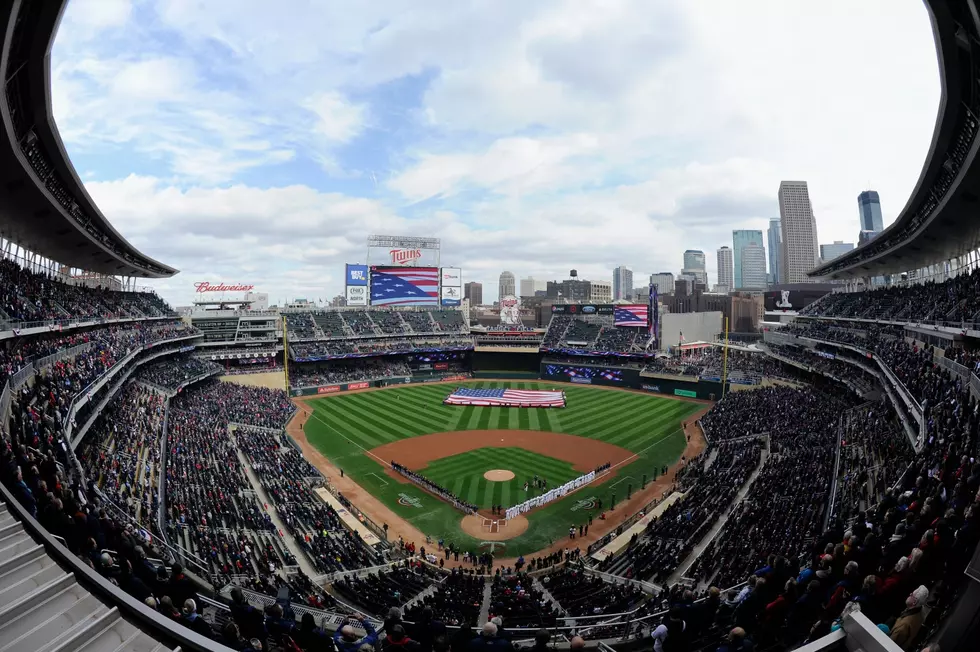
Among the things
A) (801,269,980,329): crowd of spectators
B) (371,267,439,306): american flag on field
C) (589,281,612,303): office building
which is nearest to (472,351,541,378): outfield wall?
A: (371,267,439,306): american flag on field

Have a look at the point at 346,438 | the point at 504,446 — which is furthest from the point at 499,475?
the point at 346,438

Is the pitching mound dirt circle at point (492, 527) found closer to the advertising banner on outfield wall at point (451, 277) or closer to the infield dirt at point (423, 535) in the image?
the infield dirt at point (423, 535)

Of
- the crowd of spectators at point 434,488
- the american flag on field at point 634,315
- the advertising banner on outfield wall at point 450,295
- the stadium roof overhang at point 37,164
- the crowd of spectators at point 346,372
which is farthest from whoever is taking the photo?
the advertising banner on outfield wall at point 450,295

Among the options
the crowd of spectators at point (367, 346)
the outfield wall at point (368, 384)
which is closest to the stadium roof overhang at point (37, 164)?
the outfield wall at point (368, 384)

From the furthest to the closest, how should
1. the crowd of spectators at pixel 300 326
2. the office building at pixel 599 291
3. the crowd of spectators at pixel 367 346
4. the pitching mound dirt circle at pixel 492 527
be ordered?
the office building at pixel 599 291 < the crowd of spectators at pixel 300 326 < the crowd of spectators at pixel 367 346 < the pitching mound dirt circle at pixel 492 527

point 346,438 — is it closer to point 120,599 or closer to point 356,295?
point 120,599

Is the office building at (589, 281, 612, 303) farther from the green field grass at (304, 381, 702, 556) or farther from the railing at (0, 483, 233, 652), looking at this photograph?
the railing at (0, 483, 233, 652)

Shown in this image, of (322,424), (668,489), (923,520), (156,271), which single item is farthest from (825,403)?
(156,271)
